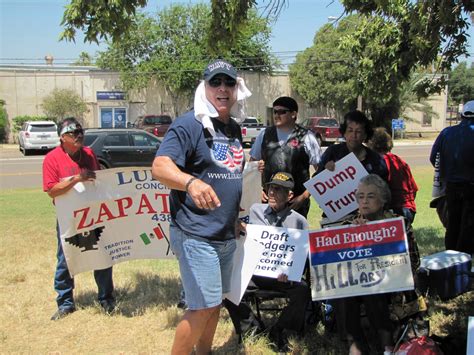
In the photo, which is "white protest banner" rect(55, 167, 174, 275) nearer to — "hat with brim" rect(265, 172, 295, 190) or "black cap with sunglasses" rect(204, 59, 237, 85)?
"hat with brim" rect(265, 172, 295, 190)

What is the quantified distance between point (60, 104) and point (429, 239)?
112ft

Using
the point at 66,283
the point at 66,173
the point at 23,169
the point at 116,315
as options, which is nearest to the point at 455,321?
the point at 116,315

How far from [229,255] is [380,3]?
1838 mm

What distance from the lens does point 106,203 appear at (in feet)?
15.2

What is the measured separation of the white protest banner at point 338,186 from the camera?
432 cm

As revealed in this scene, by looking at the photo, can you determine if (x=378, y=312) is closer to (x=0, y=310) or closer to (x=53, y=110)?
(x=0, y=310)

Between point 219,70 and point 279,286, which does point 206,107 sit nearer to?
point 219,70

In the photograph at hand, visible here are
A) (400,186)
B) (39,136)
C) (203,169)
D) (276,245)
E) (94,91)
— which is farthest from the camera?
(94,91)

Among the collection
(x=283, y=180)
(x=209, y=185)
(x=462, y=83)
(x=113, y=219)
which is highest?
(x=462, y=83)

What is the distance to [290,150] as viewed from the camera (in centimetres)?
445

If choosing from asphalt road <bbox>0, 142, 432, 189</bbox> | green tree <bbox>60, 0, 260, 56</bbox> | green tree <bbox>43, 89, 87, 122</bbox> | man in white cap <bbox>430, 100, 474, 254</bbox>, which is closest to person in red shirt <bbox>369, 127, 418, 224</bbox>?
man in white cap <bbox>430, 100, 474, 254</bbox>

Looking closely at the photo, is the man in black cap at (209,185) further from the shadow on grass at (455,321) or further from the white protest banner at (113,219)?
the white protest banner at (113,219)

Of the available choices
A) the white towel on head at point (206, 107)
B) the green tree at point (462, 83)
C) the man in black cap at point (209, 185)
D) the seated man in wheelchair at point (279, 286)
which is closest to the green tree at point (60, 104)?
the seated man in wheelchair at point (279, 286)

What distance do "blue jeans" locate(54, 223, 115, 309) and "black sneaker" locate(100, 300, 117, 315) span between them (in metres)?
0.03
